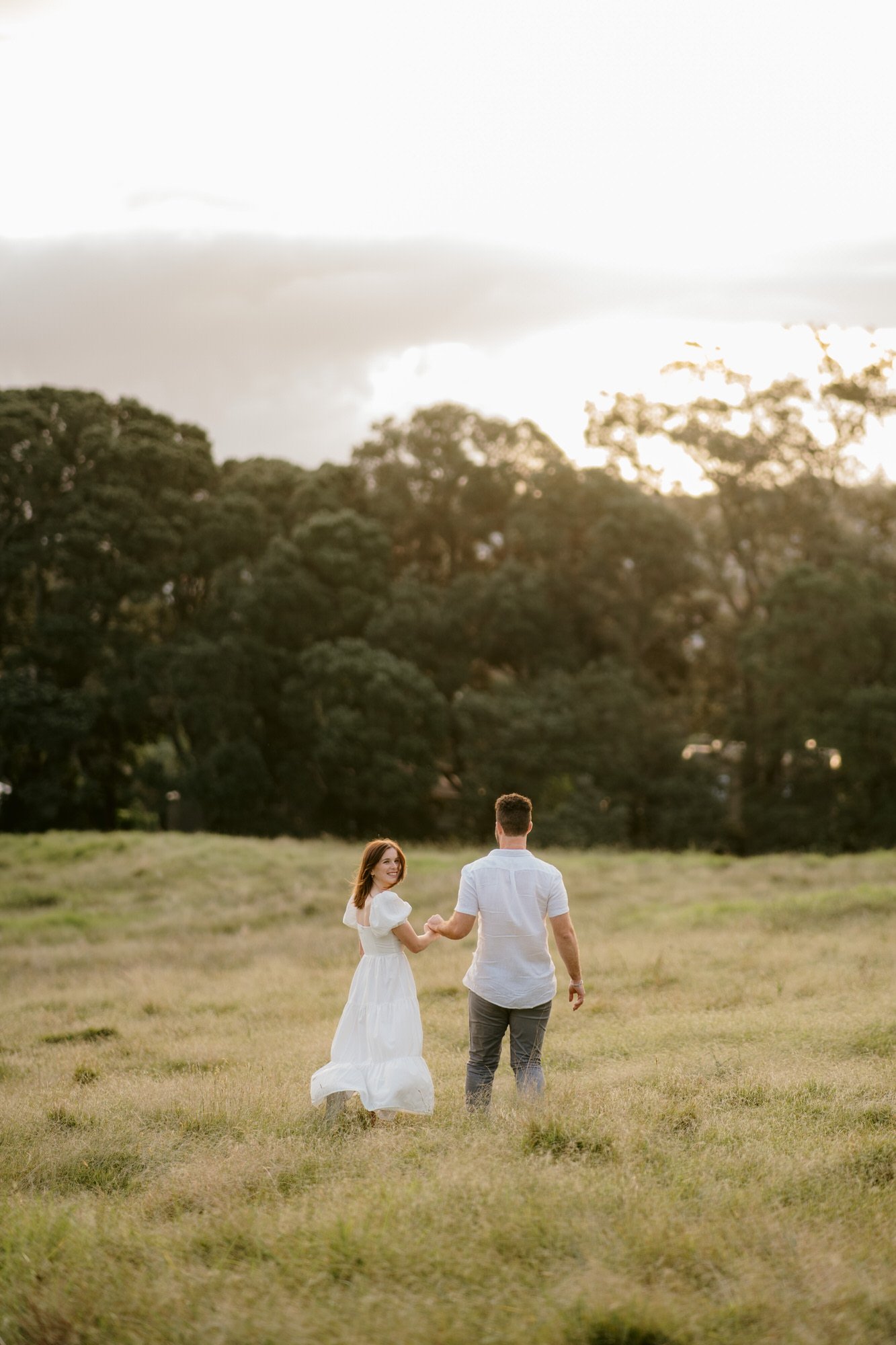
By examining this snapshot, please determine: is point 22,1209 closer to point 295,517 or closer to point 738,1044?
point 738,1044

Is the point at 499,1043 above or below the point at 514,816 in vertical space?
below

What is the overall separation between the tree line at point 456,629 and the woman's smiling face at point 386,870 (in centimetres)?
2444

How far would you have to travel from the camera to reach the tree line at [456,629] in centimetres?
3194

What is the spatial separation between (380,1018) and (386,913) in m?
0.58

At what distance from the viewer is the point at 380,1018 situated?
644cm

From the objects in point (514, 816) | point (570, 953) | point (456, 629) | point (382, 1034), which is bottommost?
point (382, 1034)

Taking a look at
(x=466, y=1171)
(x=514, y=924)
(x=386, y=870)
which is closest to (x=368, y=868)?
(x=386, y=870)

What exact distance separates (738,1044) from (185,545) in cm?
2966

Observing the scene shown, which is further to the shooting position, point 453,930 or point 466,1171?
point 453,930

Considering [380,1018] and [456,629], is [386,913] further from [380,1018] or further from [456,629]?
[456,629]

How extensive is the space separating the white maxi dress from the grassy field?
0.17 metres

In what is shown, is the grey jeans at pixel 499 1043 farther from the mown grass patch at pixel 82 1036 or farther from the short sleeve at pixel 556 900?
the mown grass patch at pixel 82 1036

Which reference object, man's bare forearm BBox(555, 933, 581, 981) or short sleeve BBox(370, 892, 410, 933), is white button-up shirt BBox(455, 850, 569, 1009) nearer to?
man's bare forearm BBox(555, 933, 581, 981)

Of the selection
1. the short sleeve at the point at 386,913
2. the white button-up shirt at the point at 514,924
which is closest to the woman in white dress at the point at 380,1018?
the short sleeve at the point at 386,913
